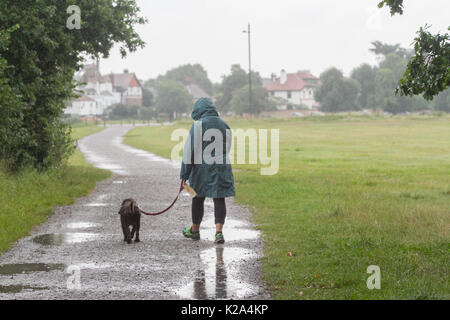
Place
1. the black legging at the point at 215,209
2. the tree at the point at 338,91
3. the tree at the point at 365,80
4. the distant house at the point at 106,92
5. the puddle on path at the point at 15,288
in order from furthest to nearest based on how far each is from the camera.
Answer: the distant house at the point at 106,92 → the tree at the point at 365,80 → the tree at the point at 338,91 → the black legging at the point at 215,209 → the puddle on path at the point at 15,288

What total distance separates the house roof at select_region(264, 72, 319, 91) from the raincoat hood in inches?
5469

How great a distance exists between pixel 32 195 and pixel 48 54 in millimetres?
3988

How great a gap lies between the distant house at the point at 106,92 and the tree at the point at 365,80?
4740cm

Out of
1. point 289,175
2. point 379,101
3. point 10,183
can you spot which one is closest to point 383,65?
point 379,101

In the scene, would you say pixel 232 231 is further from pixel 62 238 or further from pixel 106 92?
pixel 106 92

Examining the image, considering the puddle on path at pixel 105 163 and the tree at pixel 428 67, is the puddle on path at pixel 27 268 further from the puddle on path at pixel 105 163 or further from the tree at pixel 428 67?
the puddle on path at pixel 105 163

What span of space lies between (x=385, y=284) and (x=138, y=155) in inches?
910

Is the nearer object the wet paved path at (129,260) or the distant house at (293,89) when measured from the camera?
the wet paved path at (129,260)

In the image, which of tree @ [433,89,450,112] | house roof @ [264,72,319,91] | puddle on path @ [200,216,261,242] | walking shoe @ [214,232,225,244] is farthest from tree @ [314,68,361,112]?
walking shoe @ [214,232,225,244]

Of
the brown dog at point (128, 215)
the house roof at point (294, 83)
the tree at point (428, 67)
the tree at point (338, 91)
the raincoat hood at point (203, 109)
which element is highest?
the house roof at point (294, 83)

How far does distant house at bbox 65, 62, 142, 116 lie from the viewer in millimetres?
136500

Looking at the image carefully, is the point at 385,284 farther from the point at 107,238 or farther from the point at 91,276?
the point at 107,238

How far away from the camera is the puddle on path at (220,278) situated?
20.7 feet

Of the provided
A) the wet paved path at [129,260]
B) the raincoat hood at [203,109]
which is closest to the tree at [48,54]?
the wet paved path at [129,260]
